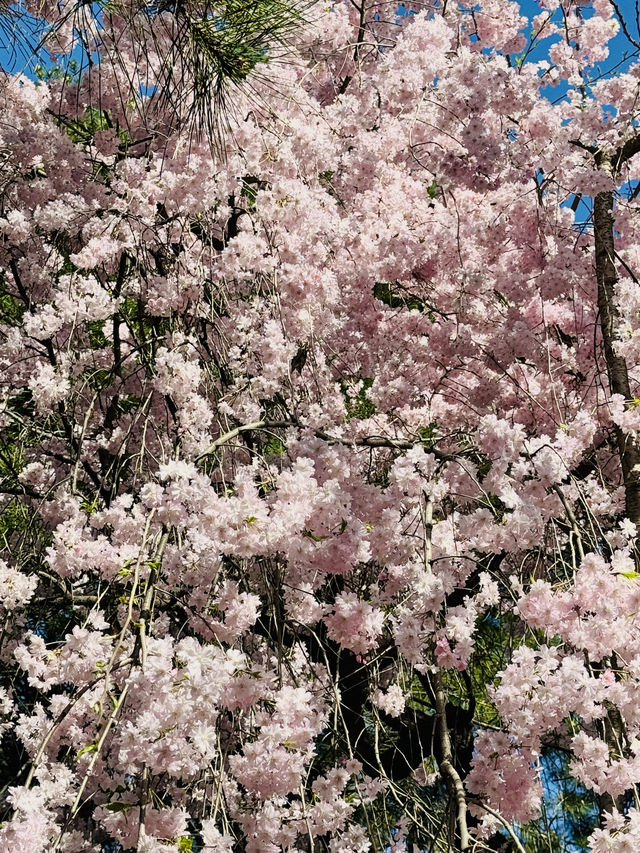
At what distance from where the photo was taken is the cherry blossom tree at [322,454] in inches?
102

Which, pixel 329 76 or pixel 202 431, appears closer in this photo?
pixel 202 431

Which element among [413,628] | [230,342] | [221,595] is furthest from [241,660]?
[230,342]

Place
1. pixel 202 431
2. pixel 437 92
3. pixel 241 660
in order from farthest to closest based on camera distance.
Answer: pixel 437 92, pixel 202 431, pixel 241 660

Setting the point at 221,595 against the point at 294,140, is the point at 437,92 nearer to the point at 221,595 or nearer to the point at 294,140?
the point at 294,140

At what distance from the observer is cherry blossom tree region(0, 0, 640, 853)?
102 inches

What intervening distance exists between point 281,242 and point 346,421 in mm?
1539

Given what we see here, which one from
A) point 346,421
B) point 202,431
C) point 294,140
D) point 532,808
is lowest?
point 532,808

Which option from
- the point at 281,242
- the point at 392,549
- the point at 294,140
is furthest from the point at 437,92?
the point at 392,549

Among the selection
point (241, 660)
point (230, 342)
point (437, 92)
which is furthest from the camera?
point (437, 92)

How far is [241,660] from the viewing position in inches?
97.3

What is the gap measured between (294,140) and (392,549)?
7.07ft

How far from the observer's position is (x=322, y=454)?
2.97 meters

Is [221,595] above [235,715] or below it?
above

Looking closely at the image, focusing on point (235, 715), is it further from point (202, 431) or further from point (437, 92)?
point (437, 92)
